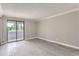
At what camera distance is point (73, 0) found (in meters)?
0.64

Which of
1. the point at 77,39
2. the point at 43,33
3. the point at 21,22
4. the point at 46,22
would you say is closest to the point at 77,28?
the point at 77,39

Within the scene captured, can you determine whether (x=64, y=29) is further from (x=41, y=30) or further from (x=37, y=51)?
(x=41, y=30)

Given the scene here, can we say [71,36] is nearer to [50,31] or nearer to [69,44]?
[69,44]

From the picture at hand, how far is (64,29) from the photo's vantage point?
400 cm

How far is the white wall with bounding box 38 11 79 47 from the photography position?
11.3 ft

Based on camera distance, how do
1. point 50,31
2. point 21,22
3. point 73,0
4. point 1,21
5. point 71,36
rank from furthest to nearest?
point 21,22 < point 50,31 < point 1,21 < point 71,36 < point 73,0

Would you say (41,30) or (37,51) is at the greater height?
(41,30)

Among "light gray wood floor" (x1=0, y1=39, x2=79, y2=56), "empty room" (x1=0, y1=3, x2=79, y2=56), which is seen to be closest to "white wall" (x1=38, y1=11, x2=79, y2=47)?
"empty room" (x1=0, y1=3, x2=79, y2=56)

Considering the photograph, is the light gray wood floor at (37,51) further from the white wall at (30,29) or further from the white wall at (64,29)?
the white wall at (30,29)

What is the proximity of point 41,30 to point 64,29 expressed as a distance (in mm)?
2459

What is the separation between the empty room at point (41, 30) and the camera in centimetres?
298

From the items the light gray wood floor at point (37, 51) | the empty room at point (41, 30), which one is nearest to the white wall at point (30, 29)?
the empty room at point (41, 30)

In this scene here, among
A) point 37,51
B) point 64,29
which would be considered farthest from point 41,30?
point 37,51

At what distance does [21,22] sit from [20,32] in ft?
2.53
